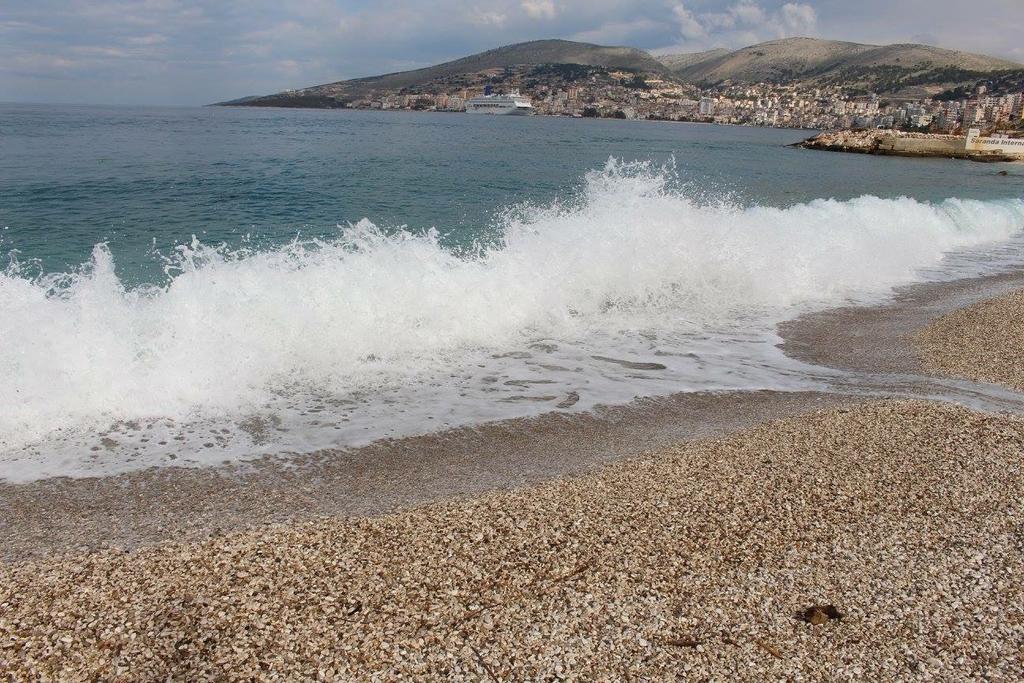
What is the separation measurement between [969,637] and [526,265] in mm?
8812

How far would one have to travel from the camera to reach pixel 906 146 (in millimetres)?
78188

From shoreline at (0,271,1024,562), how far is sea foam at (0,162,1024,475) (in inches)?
34.3

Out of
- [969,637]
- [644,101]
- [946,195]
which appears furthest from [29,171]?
[644,101]

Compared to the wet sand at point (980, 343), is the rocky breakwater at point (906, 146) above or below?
above

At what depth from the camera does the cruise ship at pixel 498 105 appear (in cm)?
16275

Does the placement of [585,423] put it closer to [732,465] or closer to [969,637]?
[732,465]

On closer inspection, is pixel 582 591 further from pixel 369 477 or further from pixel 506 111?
pixel 506 111

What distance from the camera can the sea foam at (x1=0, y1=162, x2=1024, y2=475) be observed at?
7148mm

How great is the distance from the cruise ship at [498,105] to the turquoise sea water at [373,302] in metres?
146

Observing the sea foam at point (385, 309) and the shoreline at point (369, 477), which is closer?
the shoreline at point (369, 477)

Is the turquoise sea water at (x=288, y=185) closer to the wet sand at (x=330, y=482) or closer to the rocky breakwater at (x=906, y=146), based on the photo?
the wet sand at (x=330, y=482)

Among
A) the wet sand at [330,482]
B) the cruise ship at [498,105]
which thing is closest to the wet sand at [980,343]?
the wet sand at [330,482]

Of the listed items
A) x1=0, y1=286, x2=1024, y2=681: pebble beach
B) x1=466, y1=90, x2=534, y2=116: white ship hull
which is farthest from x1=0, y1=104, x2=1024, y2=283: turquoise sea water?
x1=466, y1=90, x2=534, y2=116: white ship hull

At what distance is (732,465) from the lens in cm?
579
